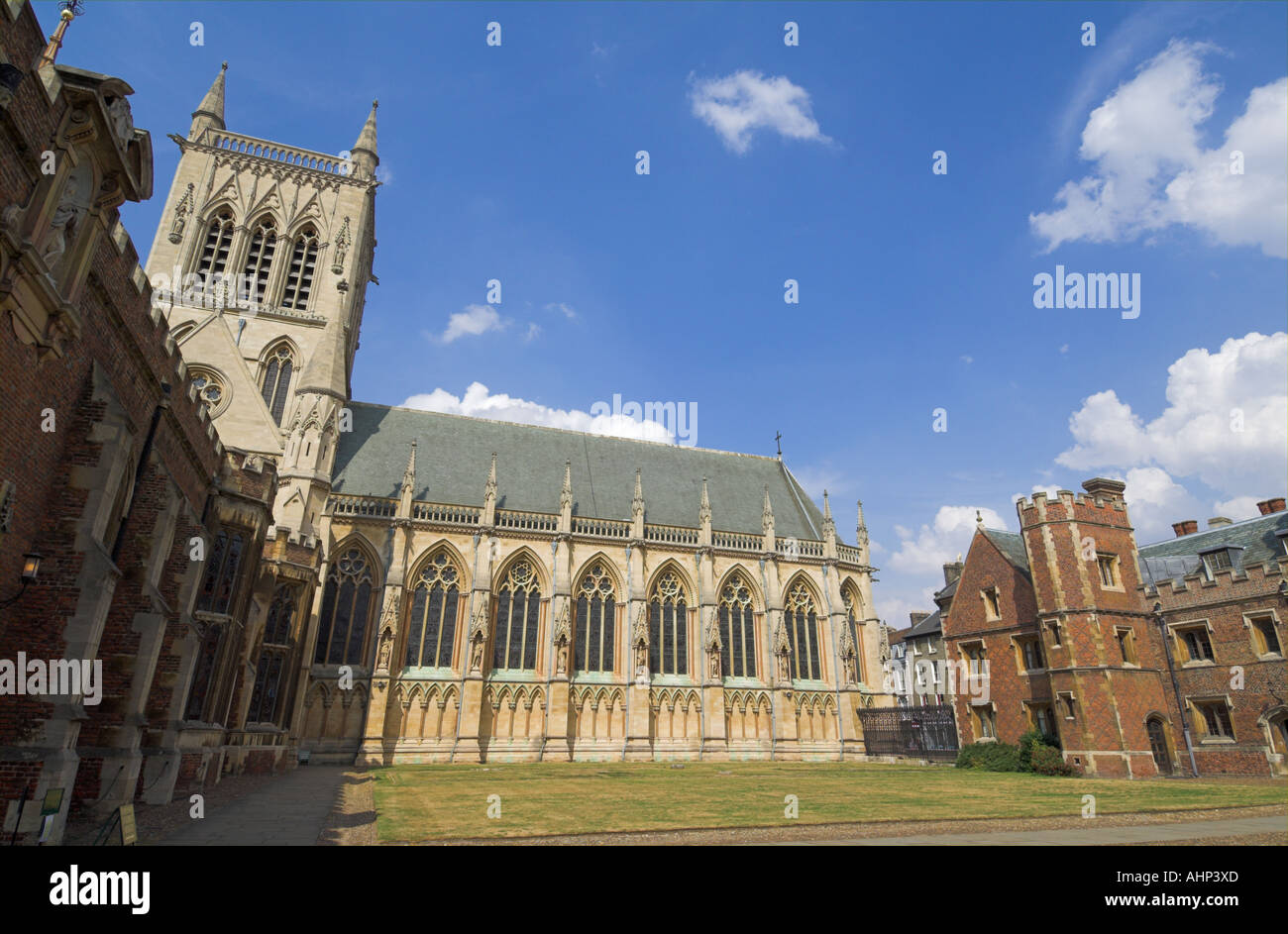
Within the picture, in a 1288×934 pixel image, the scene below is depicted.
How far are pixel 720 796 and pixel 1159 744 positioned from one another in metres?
19.8

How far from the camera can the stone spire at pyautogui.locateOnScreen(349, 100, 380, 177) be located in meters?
39.2

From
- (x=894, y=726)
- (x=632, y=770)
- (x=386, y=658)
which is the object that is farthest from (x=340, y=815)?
(x=894, y=726)

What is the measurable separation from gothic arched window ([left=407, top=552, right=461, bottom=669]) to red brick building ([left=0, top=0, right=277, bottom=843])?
15.4 m

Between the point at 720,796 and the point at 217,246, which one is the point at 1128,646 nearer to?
the point at 720,796

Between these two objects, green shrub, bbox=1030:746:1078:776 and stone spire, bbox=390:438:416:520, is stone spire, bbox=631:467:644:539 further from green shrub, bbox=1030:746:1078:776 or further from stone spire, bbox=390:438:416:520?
green shrub, bbox=1030:746:1078:776

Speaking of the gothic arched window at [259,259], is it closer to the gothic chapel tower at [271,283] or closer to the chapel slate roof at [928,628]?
the gothic chapel tower at [271,283]

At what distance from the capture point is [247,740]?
21.2 metres

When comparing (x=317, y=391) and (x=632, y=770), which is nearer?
(x=632, y=770)

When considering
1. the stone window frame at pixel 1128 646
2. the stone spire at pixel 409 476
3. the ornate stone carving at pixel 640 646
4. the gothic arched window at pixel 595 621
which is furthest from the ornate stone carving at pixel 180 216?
the stone window frame at pixel 1128 646

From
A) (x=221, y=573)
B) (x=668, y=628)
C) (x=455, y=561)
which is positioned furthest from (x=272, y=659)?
(x=668, y=628)

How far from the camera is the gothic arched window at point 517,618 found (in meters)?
31.3

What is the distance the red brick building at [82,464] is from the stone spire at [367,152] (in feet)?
92.4

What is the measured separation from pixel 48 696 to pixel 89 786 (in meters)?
2.85
